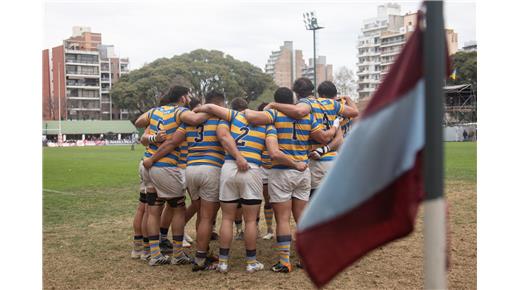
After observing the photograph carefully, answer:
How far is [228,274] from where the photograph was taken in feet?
21.8

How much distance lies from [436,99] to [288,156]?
454cm

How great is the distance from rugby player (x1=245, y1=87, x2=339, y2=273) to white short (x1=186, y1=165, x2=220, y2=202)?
0.74 meters

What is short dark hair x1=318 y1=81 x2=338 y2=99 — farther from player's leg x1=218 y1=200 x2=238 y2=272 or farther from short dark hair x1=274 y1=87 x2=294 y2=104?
player's leg x1=218 y1=200 x2=238 y2=272

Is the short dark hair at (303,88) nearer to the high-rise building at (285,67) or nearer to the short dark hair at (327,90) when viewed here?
the short dark hair at (327,90)

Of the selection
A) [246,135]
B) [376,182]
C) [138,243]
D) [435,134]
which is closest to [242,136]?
[246,135]

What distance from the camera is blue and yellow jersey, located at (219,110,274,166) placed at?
6.70 m

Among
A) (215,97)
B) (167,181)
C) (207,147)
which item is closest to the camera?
(207,147)

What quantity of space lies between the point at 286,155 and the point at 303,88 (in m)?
1.06

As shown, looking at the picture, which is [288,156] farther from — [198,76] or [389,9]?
[389,9]

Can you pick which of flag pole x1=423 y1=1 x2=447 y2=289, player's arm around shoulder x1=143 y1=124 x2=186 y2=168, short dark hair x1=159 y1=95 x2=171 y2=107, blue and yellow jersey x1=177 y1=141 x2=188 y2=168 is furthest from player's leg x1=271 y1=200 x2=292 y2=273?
flag pole x1=423 y1=1 x2=447 y2=289

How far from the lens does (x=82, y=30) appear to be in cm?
10738

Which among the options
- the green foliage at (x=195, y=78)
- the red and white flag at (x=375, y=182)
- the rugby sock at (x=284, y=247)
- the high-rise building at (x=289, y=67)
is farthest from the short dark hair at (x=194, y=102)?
the high-rise building at (x=289, y=67)

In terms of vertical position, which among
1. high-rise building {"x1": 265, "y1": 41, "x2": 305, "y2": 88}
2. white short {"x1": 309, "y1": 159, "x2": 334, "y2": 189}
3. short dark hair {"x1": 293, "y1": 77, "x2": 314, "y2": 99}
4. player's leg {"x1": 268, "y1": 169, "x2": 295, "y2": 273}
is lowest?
player's leg {"x1": 268, "y1": 169, "x2": 295, "y2": 273}

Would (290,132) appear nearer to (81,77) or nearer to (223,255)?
(223,255)
